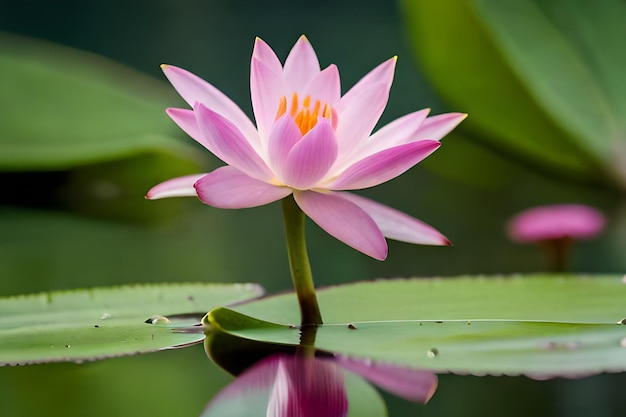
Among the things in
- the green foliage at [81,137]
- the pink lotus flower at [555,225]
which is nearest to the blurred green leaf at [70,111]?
the green foliage at [81,137]

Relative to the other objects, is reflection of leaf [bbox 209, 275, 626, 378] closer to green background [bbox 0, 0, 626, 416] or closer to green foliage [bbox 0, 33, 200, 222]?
green background [bbox 0, 0, 626, 416]

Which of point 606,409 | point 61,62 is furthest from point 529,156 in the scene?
point 606,409

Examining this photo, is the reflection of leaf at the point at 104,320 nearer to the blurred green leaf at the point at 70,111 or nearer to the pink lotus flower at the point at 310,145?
the pink lotus flower at the point at 310,145

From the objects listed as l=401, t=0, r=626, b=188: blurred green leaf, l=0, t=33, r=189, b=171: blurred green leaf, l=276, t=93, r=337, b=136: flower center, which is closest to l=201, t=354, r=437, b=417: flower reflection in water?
l=276, t=93, r=337, b=136: flower center

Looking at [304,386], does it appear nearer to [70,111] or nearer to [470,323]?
[470,323]

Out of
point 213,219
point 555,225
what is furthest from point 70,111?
point 555,225

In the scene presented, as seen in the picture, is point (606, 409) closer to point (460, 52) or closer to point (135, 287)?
point (135, 287)
